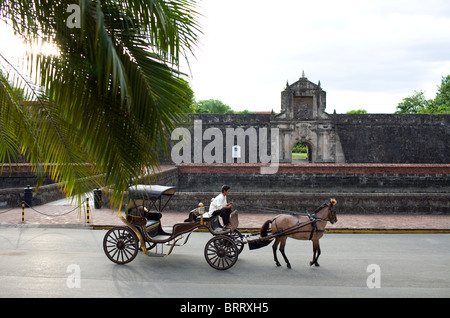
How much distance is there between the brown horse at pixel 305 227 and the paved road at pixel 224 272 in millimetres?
492

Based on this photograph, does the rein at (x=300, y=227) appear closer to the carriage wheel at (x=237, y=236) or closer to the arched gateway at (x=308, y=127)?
the carriage wheel at (x=237, y=236)

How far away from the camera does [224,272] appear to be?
24.2 feet

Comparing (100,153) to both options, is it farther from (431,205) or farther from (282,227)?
(431,205)

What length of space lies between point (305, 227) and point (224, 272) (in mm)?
1825

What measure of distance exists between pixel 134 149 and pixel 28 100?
113cm

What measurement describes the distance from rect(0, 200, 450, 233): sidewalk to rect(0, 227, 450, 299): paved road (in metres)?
1.47

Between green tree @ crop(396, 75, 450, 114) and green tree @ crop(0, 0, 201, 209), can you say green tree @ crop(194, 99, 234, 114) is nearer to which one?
green tree @ crop(396, 75, 450, 114)

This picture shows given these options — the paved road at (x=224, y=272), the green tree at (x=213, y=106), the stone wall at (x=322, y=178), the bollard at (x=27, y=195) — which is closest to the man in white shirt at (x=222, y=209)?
the paved road at (x=224, y=272)

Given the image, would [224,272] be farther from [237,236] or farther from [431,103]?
[431,103]

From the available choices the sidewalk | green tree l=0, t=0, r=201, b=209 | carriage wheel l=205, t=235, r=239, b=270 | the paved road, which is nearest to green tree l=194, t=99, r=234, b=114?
the sidewalk

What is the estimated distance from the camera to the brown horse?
783 cm

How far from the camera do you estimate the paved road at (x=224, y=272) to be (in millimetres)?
6383

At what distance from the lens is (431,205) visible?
1394 centimetres
